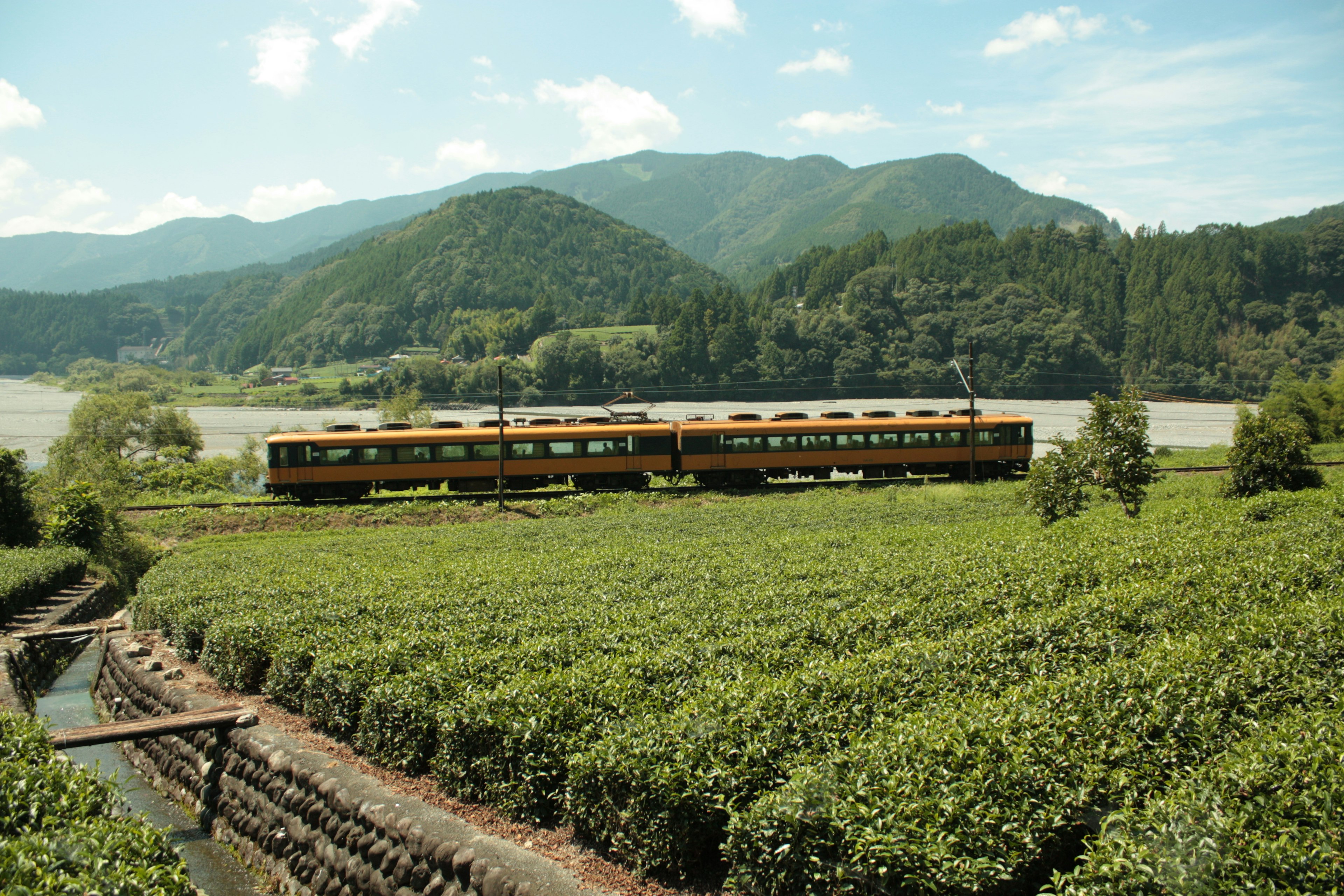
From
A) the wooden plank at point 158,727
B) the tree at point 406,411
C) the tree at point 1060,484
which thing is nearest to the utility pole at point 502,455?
the tree at point 1060,484

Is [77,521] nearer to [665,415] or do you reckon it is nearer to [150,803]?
[150,803]

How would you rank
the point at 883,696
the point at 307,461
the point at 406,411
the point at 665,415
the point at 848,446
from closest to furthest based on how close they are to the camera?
the point at 883,696
the point at 307,461
the point at 848,446
the point at 406,411
the point at 665,415

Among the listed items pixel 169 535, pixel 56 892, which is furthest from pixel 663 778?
pixel 169 535

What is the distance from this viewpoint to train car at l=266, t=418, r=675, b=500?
31438mm

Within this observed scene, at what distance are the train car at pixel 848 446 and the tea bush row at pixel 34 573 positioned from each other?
2169 centimetres

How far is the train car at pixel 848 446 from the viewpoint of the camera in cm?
3359

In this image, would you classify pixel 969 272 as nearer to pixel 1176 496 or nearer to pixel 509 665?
pixel 1176 496

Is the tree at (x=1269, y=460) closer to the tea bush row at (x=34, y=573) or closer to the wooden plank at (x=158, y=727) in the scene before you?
the wooden plank at (x=158, y=727)

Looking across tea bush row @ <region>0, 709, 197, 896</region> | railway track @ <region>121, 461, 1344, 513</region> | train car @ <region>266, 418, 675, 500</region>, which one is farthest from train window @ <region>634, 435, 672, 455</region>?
tea bush row @ <region>0, 709, 197, 896</region>

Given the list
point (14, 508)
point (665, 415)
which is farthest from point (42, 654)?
point (665, 415)

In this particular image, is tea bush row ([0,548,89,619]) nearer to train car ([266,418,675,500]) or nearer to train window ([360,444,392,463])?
train car ([266,418,675,500])

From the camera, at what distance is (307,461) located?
103 feet

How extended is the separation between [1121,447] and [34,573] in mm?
28781

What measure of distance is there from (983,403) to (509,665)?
101m
